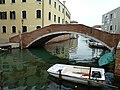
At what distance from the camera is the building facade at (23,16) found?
2751 centimetres

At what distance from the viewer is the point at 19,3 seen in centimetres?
2814

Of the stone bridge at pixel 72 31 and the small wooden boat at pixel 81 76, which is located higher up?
the stone bridge at pixel 72 31

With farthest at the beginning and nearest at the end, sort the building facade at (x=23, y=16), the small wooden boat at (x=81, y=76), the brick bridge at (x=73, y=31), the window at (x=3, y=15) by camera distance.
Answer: the window at (x=3, y=15) < the building facade at (x=23, y=16) < the brick bridge at (x=73, y=31) < the small wooden boat at (x=81, y=76)

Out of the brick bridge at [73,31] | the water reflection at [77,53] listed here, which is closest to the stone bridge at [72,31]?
the brick bridge at [73,31]

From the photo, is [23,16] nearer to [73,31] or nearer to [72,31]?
[72,31]

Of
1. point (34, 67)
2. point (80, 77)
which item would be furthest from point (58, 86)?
point (34, 67)

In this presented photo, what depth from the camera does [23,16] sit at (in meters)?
28.3

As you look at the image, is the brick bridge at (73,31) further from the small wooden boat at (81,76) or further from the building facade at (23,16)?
the small wooden boat at (81,76)

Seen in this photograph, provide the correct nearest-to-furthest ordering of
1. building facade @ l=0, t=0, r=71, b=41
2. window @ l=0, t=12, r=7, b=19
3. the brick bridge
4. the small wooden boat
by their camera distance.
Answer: the small wooden boat, the brick bridge, building facade @ l=0, t=0, r=71, b=41, window @ l=0, t=12, r=7, b=19

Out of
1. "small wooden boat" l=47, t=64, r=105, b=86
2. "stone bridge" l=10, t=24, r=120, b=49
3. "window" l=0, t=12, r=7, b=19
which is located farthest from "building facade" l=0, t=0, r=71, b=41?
"small wooden boat" l=47, t=64, r=105, b=86

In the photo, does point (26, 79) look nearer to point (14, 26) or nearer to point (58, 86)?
point (58, 86)

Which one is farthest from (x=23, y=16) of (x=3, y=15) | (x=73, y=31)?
(x=73, y=31)

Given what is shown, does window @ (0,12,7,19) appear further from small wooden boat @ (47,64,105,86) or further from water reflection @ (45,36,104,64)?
small wooden boat @ (47,64,105,86)

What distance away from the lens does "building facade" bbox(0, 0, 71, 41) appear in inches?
1083
